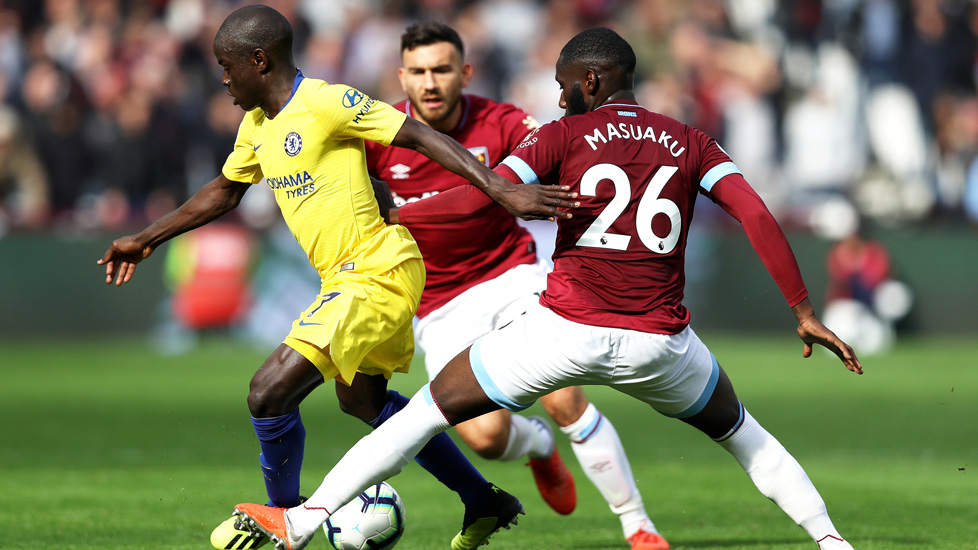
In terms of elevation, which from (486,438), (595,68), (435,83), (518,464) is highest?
(435,83)

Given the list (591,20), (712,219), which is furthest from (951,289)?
(591,20)

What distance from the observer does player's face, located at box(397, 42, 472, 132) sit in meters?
6.62

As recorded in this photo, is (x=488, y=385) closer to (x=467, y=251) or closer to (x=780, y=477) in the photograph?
(x=780, y=477)

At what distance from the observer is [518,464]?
31.8ft

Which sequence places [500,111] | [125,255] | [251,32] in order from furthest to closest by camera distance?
1. [500,111]
2. [125,255]
3. [251,32]

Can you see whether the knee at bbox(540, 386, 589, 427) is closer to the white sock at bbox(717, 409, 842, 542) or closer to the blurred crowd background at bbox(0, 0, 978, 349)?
the white sock at bbox(717, 409, 842, 542)

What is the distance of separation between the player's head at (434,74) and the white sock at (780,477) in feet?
8.44

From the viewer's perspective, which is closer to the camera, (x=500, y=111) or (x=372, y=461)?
(x=372, y=461)

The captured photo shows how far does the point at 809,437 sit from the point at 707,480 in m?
2.22

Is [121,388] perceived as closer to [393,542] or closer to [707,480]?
[707,480]

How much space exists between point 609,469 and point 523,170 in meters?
1.97

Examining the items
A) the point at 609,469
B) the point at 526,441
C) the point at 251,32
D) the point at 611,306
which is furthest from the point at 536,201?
the point at 526,441

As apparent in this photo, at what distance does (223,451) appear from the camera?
9750mm

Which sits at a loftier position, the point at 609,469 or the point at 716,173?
the point at 716,173
